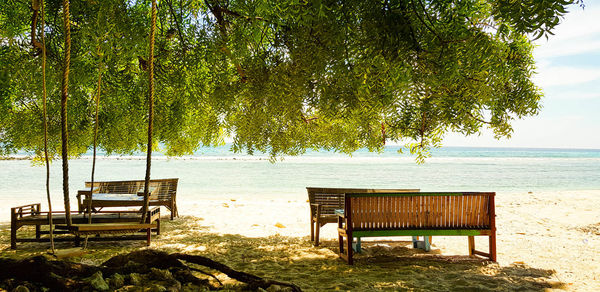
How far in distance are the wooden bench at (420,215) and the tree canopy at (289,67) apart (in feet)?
4.04

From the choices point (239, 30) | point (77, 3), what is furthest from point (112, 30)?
point (239, 30)

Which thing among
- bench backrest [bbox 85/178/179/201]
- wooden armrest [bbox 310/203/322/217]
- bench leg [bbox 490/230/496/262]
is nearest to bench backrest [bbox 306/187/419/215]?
wooden armrest [bbox 310/203/322/217]

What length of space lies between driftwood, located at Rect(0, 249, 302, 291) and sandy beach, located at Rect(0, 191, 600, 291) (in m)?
1.13

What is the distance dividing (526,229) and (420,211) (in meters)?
5.02

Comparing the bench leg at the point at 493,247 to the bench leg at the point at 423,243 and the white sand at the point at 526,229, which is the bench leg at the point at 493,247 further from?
the bench leg at the point at 423,243

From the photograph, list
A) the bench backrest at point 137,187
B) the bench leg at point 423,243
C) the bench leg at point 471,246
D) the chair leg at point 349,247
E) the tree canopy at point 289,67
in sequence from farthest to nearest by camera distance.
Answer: the bench backrest at point 137,187 → the bench leg at point 423,243 → the bench leg at point 471,246 → the chair leg at point 349,247 → the tree canopy at point 289,67

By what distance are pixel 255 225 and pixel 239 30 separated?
517 centimetres

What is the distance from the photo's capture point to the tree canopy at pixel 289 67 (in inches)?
161

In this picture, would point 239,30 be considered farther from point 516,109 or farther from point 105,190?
point 105,190

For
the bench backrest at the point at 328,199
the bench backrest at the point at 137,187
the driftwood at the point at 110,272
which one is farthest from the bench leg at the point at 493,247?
the bench backrest at the point at 137,187

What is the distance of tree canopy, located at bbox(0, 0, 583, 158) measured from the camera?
4.10 m

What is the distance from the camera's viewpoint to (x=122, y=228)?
5.73 metres

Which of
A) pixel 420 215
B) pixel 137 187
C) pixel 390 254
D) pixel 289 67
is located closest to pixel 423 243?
pixel 390 254

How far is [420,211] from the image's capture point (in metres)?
5.75
